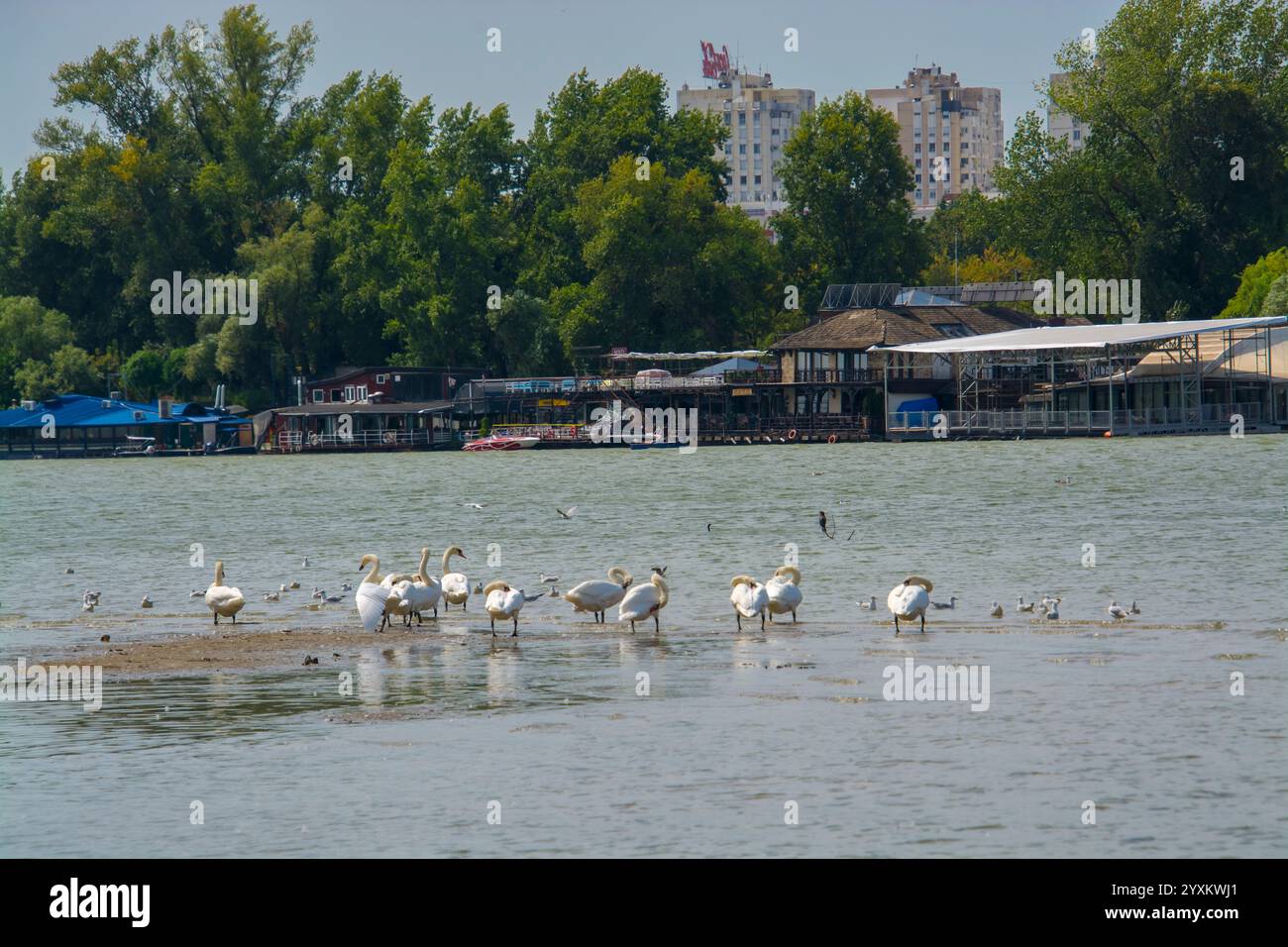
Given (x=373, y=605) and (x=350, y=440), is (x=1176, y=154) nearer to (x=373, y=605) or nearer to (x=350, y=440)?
(x=350, y=440)

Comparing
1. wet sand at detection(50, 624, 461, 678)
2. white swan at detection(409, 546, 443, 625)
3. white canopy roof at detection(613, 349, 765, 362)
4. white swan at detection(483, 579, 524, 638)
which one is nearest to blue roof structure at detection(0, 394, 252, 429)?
white canopy roof at detection(613, 349, 765, 362)

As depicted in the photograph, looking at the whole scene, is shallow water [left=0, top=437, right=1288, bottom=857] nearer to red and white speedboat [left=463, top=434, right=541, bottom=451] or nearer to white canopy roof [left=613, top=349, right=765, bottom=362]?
white canopy roof [left=613, top=349, right=765, bottom=362]

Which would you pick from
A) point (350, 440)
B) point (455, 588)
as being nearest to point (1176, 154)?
point (350, 440)

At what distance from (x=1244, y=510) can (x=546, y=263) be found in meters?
88.3

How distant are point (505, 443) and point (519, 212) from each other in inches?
946

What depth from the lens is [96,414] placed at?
13138cm

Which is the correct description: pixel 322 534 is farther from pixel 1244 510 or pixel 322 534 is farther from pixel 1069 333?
pixel 1069 333

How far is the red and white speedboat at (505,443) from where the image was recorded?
124 m

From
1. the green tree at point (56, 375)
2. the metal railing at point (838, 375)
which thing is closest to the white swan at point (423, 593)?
the metal railing at point (838, 375)

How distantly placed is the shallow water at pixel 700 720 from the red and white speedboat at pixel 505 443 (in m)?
79.6

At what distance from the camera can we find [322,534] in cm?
5034

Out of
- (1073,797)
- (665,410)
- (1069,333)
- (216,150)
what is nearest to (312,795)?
(1073,797)

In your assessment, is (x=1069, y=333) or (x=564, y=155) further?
(x=564, y=155)

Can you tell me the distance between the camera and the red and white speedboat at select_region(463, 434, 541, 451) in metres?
124
